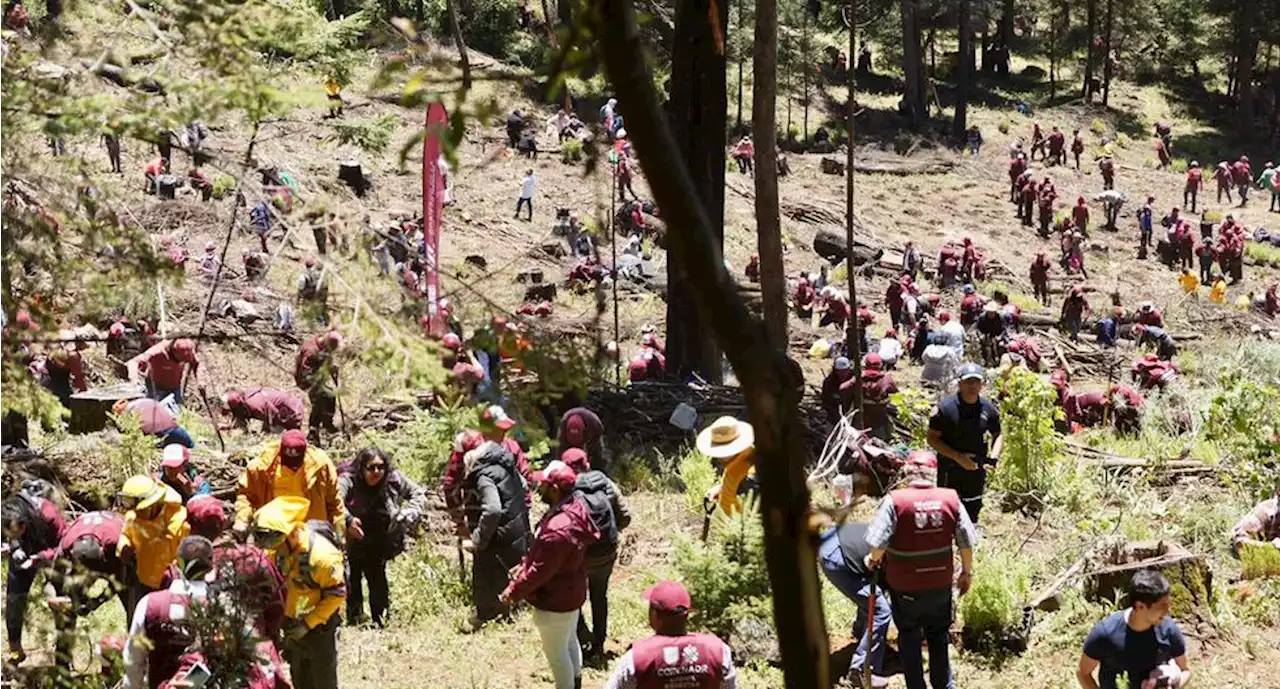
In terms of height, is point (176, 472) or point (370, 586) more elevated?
point (176, 472)

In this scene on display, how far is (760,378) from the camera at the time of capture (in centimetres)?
150

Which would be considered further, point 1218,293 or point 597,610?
point 1218,293

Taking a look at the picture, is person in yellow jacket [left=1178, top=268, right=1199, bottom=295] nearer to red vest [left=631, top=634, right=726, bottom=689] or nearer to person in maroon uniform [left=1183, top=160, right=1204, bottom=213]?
person in maroon uniform [left=1183, top=160, right=1204, bottom=213]

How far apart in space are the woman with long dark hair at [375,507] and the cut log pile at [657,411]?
538cm

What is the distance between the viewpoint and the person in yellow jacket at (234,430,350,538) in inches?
311

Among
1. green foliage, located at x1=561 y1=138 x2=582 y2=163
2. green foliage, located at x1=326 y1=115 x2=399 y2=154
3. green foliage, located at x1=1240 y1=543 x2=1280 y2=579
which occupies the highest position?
green foliage, located at x1=326 y1=115 x2=399 y2=154

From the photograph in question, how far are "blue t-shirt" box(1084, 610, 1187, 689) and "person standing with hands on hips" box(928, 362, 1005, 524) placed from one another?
269cm

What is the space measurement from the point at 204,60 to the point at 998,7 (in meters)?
49.2

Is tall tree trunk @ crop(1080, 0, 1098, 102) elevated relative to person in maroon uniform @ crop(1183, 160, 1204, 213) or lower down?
elevated

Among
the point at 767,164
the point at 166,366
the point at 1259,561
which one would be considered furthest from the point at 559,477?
the point at 166,366

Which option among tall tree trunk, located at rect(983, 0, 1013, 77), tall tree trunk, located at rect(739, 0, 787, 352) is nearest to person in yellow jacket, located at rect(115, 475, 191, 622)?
tall tree trunk, located at rect(739, 0, 787, 352)

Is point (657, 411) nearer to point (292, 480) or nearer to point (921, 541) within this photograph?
point (292, 480)

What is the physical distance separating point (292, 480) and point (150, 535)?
875mm

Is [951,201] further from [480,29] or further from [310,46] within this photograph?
[310,46]
